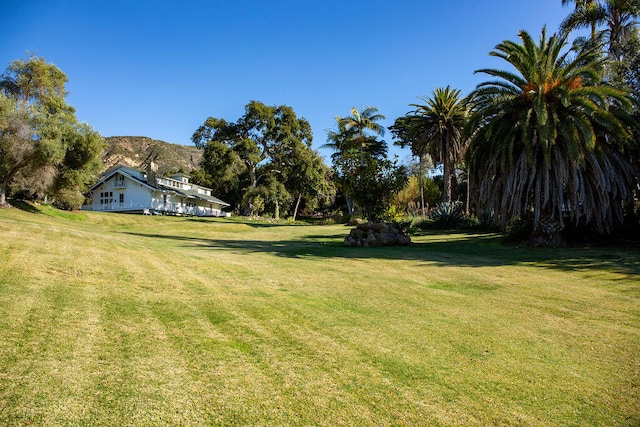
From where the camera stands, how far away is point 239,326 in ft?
15.9

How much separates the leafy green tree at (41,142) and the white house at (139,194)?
12328mm

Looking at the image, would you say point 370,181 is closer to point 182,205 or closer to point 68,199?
point 68,199

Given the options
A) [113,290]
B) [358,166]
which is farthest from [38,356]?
[358,166]

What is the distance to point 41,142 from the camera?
27422 millimetres

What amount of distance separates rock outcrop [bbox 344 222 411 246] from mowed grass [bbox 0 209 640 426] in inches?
411

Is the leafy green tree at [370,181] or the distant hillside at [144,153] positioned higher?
the distant hillside at [144,153]

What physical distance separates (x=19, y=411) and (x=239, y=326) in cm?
247

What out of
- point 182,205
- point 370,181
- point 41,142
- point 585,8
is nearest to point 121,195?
point 182,205

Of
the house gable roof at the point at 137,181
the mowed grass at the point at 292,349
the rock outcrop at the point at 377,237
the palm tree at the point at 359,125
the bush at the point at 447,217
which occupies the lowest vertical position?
the mowed grass at the point at 292,349

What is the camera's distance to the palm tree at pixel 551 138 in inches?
599

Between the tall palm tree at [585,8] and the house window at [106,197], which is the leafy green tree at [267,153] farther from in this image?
the tall palm tree at [585,8]

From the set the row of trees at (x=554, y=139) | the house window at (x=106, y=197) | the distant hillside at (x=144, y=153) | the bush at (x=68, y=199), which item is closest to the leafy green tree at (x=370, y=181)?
the row of trees at (x=554, y=139)

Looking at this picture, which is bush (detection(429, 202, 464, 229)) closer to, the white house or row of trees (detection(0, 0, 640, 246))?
row of trees (detection(0, 0, 640, 246))

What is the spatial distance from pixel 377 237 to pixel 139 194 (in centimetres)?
3964
